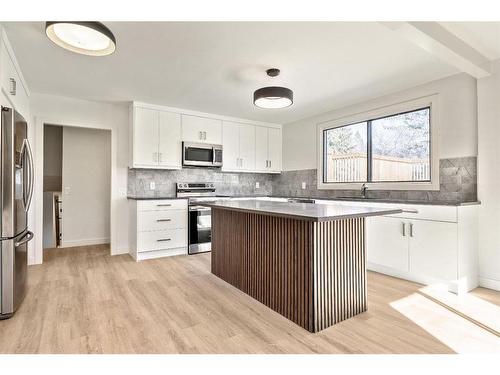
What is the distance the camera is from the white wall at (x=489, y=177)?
276 centimetres

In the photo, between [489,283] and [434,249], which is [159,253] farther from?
[489,283]

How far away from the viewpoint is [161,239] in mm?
4109

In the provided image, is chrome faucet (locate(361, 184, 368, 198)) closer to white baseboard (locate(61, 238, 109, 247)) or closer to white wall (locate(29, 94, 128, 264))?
white wall (locate(29, 94, 128, 264))

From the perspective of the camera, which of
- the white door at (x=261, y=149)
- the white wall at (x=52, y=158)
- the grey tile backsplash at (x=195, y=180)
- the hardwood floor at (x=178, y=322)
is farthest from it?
the white door at (x=261, y=149)

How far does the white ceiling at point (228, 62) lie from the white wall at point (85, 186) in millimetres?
1308

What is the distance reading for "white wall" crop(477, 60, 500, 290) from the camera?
2764 mm

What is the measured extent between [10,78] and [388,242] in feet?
14.2

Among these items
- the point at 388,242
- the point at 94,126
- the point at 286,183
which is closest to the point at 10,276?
the point at 94,126

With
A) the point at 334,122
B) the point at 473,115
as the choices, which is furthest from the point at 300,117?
the point at 473,115

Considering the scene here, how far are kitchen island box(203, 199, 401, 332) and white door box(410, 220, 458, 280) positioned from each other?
41.3 inches

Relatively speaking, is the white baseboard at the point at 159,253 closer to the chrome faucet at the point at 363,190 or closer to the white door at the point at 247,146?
the white door at the point at 247,146

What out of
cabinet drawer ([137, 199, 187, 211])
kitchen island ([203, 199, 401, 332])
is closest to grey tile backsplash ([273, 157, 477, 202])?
kitchen island ([203, 199, 401, 332])

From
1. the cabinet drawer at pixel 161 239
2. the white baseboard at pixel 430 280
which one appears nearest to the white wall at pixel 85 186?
the cabinet drawer at pixel 161 239
